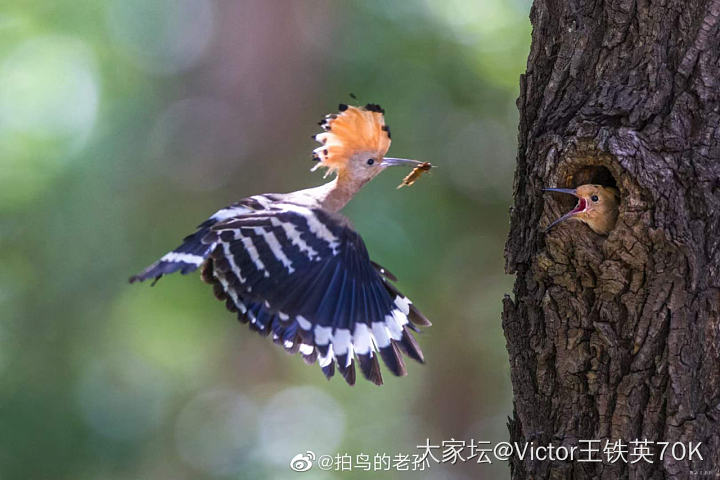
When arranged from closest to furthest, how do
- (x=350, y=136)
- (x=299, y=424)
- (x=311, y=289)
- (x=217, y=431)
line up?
(x=311, y=289), (x=350, y=136), (x=299, y=424), (x=217, y=431)

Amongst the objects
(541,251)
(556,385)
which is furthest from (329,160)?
(556,385)

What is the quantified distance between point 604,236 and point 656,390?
0.94 feet

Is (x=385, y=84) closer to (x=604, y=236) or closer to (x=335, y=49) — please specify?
(x=335, y=49)

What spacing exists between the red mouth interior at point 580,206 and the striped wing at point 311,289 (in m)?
0.52

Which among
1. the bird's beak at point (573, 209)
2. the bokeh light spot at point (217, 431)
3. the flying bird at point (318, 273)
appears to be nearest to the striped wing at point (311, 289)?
the flying bird at point (318, 273)

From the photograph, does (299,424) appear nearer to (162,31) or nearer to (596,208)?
(162,31)

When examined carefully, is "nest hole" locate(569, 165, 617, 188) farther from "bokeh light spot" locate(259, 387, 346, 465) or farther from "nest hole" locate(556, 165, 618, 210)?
"bokeh light spot" locate(259, 387, 346, 465)

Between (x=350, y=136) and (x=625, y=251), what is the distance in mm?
719

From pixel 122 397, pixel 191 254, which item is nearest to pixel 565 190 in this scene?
pixel 191 254

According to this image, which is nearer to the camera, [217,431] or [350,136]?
[350,136]

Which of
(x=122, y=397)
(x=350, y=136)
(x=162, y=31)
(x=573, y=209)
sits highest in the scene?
(x=162, y=31)

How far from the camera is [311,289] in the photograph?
1866mm

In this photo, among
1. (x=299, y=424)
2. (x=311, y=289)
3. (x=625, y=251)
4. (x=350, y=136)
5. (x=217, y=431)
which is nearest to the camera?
(x=625, y=251)

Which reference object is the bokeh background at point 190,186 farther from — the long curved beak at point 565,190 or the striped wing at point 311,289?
the long curved beak at point 565,190
